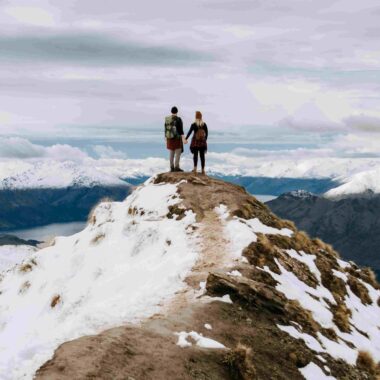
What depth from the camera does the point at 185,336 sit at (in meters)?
14.5

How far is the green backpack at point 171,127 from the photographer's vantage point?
33.5 metres

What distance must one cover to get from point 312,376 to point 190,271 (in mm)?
7755

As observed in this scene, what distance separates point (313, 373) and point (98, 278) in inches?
614

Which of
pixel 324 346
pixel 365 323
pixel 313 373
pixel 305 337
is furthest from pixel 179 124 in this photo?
pixel 313 373

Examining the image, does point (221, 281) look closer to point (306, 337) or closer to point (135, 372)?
point (306, 337)

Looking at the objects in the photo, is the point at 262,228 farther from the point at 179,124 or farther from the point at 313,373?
the point at 313,373

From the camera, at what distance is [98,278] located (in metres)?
27.6

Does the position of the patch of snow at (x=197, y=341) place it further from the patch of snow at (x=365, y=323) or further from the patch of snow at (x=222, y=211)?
the patch of snow at (x=222, y=211)

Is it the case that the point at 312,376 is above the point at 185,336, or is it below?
below

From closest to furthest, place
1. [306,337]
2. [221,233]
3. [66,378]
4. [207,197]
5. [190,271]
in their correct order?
1. [66,378]
2. [306,337]
3. [190,271]
4. [221,233]
5. [207,197]

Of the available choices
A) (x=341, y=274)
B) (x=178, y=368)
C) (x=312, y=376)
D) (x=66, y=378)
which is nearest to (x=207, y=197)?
(x=341, y=274)

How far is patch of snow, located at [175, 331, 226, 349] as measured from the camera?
14.1m

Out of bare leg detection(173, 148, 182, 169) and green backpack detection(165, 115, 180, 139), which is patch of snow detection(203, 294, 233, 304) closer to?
green backpack detection(165, 115, 180, 139)

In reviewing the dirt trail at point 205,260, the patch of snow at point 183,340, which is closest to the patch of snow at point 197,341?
the patch of snow at point 183,340
